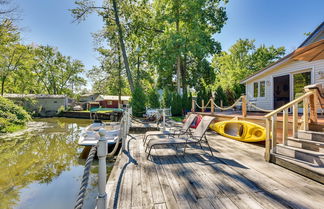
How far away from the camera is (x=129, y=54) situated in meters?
22.8

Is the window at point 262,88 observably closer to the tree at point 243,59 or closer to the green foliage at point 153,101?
the green foliage at point 153,101

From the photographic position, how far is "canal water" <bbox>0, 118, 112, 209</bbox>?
3943 mm

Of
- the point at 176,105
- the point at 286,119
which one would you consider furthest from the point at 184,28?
the point at 286,119

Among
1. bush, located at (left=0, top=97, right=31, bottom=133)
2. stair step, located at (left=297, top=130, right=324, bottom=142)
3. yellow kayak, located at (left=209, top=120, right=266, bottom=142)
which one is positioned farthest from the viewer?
bush, located at (left=0, top=97, right=31, bottom=133)

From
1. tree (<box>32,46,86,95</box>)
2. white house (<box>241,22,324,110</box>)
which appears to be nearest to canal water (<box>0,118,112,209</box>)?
white house (<box>241,22,324,110</box>)

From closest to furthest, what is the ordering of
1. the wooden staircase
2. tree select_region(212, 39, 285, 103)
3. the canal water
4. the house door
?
the wooden staircase
the canal water
the house door
tree select_region(212, 39, 285, 103)

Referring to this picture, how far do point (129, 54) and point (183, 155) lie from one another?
68.8 feet

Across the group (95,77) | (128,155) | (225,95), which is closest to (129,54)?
(95,77)

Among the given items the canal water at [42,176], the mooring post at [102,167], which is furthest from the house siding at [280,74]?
the canal water at [42,176]

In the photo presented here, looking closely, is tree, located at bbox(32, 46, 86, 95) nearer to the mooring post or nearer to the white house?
the white house

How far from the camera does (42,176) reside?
17.2 feet

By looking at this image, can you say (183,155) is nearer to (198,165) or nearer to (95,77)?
(198,165)

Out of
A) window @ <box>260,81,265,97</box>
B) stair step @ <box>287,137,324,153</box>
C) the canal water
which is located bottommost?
the canal water

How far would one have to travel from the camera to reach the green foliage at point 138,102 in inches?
609
